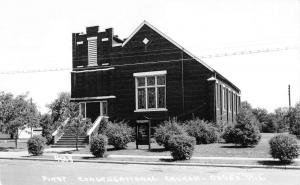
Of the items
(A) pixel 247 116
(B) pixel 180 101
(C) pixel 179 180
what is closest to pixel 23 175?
(C) pixel 179 180

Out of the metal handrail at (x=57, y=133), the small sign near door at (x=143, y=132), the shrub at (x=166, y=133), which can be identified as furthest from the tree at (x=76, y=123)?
the shrub at (x=166, y=133)

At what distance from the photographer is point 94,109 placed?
3697 cm

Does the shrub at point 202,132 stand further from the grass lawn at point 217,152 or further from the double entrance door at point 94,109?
the double entrance door at point 94,109

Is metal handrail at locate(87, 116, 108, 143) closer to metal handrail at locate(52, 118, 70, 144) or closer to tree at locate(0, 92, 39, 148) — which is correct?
metal handrail at locate(52, 118, 70, 144)

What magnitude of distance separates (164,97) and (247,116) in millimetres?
10748

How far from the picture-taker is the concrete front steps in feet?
105

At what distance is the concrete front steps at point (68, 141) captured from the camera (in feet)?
105

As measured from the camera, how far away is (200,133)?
28.0 m

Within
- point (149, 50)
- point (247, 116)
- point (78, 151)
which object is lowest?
point (78, 151)

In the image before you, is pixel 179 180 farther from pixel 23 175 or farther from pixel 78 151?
pixel 78 151

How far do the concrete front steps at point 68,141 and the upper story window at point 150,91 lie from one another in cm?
586

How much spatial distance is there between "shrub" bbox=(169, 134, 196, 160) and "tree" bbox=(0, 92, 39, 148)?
17577mm

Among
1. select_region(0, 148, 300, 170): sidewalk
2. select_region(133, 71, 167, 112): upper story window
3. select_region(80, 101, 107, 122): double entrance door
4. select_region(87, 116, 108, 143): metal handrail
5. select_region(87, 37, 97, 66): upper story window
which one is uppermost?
select_region(87, 37, 97, 66): upper story window

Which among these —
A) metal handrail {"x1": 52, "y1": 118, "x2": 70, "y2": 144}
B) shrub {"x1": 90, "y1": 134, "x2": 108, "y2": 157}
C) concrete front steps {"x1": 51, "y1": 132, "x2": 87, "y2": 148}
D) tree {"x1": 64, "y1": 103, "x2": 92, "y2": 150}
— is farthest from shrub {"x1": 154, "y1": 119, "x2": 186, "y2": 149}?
metal handrail {"x1": 52, "y1": 118, "x2": 70, "y2": 144}
